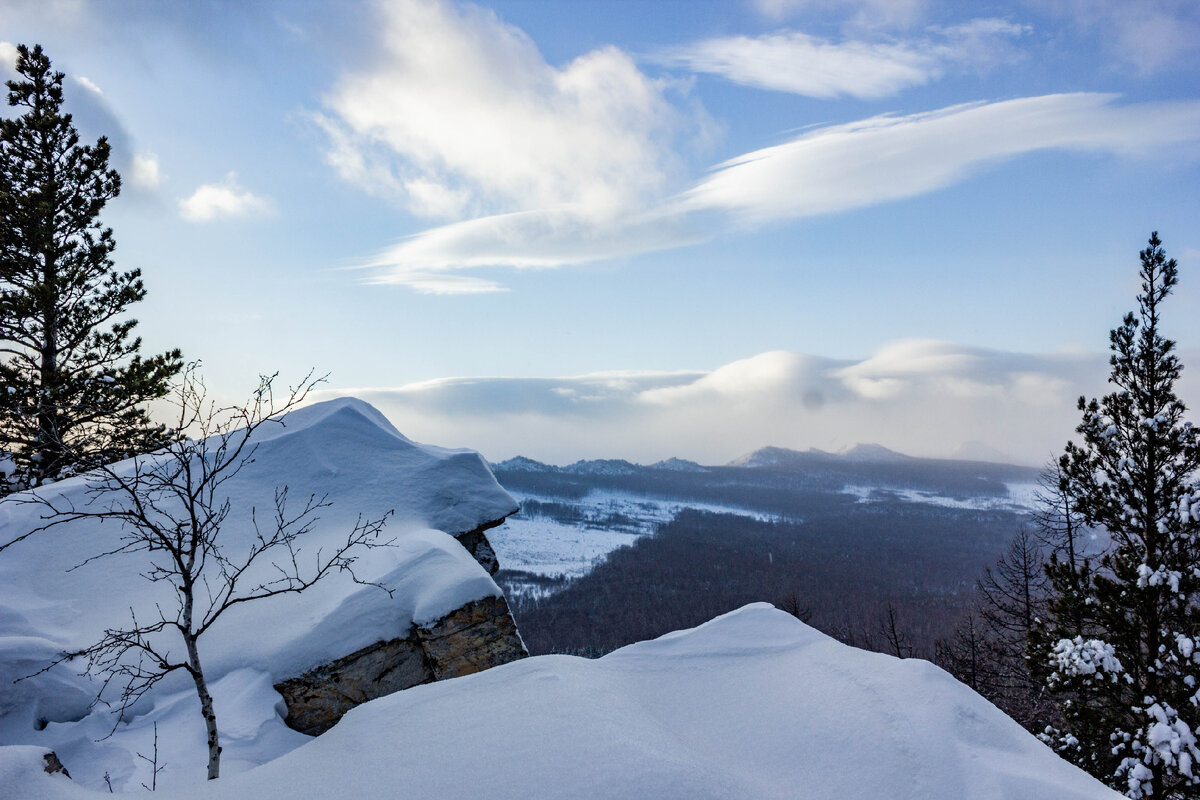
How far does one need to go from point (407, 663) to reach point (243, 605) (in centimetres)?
292

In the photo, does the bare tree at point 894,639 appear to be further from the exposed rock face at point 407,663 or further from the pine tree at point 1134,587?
the exposed rock face at point 407,663

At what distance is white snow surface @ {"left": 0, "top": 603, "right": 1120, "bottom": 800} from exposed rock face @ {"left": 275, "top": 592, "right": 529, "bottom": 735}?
2748 millimetres

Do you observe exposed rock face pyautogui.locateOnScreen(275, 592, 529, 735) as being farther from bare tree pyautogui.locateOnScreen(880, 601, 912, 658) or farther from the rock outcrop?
bare tree pyautogui.locateOnScreen(880, 601, 912, 658)

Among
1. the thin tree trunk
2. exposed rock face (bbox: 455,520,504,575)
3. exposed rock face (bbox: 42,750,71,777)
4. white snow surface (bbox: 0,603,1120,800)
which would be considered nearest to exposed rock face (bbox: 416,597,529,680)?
white snow surface (bbox: 0,603,1120,800)

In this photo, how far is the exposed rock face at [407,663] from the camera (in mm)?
7477

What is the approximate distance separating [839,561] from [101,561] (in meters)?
164

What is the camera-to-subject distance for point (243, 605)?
867 cm

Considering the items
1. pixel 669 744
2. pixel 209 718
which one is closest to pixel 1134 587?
pixel 669 744

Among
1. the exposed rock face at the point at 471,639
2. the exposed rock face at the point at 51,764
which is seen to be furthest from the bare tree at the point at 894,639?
the exposed rock face at the point at 51,764

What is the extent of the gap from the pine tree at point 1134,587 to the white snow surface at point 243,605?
12574 mm

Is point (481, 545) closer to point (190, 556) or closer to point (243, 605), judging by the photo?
point (243, 605)

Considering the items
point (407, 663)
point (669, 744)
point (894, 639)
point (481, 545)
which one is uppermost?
point (669, 744)

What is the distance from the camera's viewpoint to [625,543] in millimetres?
183500

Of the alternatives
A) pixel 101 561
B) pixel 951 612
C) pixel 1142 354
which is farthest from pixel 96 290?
pixel 951 612
